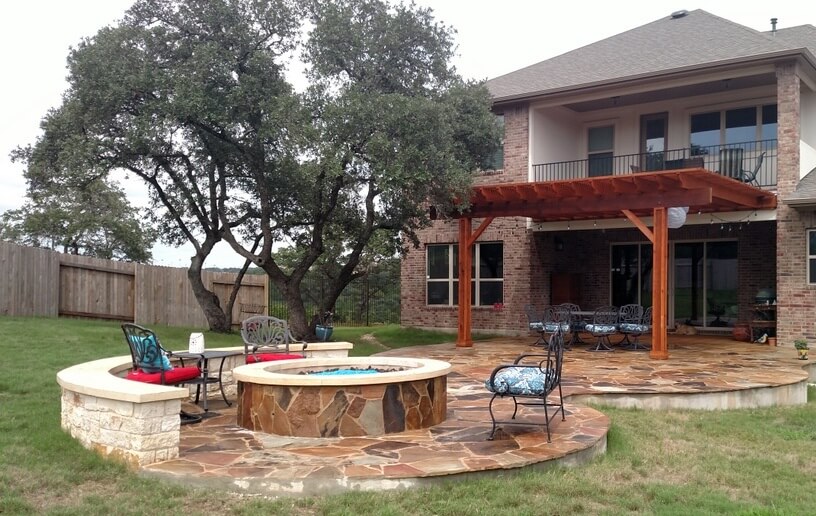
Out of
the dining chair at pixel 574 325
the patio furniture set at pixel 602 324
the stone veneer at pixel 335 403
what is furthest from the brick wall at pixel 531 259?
the stone veneer at pixel 335 403

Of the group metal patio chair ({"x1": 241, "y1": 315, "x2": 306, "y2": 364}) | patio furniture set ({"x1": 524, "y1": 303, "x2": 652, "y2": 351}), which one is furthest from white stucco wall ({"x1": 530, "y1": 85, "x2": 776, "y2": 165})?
metal patio chair ({"x1": 241, "y1": 315, "x2": 306, "y2": 364})

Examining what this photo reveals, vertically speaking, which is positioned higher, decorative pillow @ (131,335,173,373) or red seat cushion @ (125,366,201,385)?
decorative pillow @ (131,335,173,373)

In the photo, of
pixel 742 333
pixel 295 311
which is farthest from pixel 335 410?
pixel 742 333

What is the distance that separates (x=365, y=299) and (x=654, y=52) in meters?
12.1

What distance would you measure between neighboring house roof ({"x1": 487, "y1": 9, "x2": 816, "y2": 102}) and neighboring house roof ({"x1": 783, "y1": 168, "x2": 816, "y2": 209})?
108 inches

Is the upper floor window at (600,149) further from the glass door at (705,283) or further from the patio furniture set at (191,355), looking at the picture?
the patio furniture set at (191,355)

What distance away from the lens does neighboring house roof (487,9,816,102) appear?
1512 centimetres

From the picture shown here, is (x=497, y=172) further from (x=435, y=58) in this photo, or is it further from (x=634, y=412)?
(x=634, y=412)

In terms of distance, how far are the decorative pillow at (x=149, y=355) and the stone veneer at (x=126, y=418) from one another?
65cm

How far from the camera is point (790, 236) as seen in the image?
14500 millimetres

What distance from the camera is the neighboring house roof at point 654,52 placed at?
15.1 m

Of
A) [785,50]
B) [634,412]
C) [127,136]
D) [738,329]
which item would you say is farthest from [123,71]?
[738,329]

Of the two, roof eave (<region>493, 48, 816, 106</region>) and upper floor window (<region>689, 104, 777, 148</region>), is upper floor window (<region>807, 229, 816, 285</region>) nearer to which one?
upper floor window (<region>689, 104, 777, 148</region>)

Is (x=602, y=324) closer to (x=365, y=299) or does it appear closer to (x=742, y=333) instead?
(x=742, y=333)
